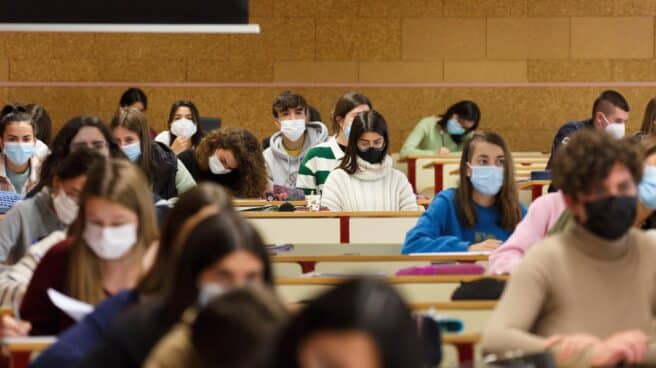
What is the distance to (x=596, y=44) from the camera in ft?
48.1

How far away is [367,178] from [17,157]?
2006 mm

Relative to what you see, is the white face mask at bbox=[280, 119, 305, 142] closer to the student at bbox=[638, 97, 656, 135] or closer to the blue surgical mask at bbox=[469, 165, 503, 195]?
the student at bbox=[638, 97, 656, 135]

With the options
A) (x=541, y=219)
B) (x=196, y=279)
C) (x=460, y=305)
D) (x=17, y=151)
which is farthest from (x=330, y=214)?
(x=196, y=279)

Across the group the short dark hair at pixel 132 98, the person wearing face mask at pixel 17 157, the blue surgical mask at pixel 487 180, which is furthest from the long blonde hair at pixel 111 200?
the short dark hair at pixel 132 98

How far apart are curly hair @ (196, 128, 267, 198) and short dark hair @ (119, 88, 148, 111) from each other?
4.09 m

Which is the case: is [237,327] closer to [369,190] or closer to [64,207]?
[64,207]

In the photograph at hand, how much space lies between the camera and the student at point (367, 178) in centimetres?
827

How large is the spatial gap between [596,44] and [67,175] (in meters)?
10.3

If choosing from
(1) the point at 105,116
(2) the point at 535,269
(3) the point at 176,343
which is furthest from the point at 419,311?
(1) the point at 105,116

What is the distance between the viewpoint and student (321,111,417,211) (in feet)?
27.1

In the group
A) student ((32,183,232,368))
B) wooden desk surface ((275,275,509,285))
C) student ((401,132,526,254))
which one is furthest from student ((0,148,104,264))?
student ((401,132,526,254))

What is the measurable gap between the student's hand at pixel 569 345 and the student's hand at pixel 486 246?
2664 millimetres

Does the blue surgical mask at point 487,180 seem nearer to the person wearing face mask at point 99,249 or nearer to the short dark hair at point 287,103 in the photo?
the person wearing face mask at point 99,249

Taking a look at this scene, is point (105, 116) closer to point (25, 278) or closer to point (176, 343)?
point (25, 278)
